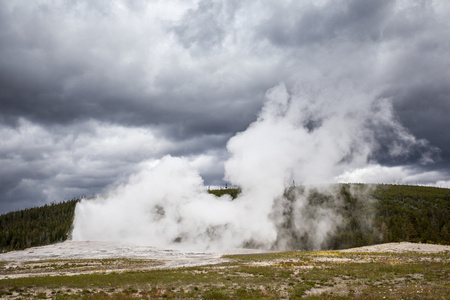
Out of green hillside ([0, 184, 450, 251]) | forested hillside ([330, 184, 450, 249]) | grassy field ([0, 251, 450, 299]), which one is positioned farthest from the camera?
forested hillside ([330, 184, 450, 249])

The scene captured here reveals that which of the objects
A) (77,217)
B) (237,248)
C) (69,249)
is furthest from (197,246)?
(77,217)

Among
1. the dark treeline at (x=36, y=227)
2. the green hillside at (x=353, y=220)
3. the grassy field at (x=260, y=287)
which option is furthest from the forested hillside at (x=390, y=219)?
the dark treeline at (x=36, y=227)

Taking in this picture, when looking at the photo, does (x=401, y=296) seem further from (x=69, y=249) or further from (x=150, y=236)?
(x=150, y=236)

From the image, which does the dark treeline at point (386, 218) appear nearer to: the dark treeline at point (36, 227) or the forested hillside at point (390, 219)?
the forested hillside at point (390, 219)

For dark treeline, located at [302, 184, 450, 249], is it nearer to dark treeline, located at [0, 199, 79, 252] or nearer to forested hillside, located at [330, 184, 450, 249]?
forested hillside, located at [330, 184, 450, 249]

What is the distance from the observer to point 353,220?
5207 inches

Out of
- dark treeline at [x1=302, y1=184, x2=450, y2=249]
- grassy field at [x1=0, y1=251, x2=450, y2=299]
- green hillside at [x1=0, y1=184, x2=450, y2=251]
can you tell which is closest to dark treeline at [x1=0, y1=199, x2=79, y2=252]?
green hillside at [x1=0, y1=184, x2=450, y2=251]

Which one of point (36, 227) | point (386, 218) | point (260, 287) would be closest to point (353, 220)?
point (386, 218)

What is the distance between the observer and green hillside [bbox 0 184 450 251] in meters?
104

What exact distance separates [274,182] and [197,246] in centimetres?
3097

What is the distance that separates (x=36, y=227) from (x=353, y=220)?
157822 millimetres

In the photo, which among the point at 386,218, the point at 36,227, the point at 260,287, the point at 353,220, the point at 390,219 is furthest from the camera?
the point at 36,227

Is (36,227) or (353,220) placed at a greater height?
(36,227)

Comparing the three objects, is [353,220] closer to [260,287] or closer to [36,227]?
[260,287]
